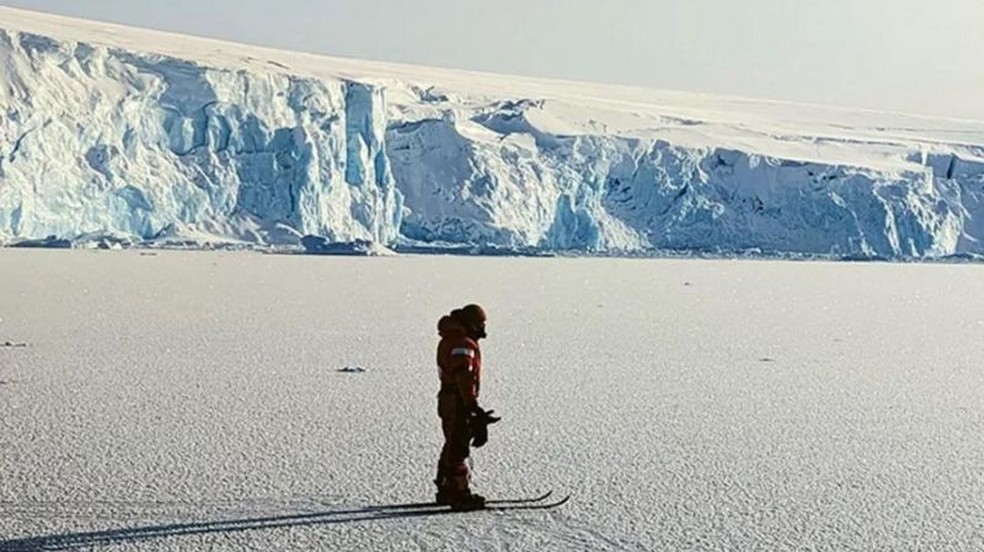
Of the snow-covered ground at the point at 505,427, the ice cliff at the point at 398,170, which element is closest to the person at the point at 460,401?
the snow-covered ground at the point at 505,427

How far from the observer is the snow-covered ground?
152 inches

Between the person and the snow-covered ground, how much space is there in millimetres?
139

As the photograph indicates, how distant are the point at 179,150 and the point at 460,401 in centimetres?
Answer: 2587

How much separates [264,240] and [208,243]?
145 centimetres

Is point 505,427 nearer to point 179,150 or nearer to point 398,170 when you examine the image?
point 179,150

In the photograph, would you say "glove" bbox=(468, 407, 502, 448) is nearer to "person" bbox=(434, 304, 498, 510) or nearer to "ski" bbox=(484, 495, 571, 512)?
"person" bbox=(434, 304, 498, 510)

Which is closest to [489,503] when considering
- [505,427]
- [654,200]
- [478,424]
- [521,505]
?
[521,505]

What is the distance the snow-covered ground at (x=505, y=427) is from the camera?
12.6 feet

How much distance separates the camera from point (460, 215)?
31.8m

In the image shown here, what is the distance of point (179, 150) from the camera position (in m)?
28.4

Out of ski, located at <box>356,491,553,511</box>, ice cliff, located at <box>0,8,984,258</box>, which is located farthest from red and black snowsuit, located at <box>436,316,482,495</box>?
ice cliff, located at <box>0,8,984,258</box>

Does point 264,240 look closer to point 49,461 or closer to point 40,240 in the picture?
point 40,240

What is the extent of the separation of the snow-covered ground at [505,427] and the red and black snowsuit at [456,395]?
7.1 inches

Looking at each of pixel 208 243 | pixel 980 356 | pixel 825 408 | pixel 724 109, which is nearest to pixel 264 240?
pixel 208 243
